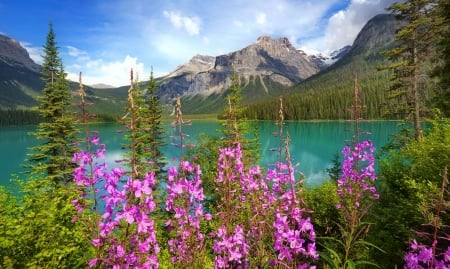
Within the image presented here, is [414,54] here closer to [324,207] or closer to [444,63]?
[444,63]

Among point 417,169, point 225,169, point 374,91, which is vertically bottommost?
point 417,169

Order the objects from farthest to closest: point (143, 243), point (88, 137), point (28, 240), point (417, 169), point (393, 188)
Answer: point (393, 188), point (417, 169), point (28, 240), point (88, 137), point (143, 243)

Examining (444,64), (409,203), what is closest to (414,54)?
(444,64)

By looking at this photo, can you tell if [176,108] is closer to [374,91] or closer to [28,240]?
[28,240]

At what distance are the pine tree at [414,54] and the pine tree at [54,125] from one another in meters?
23.5

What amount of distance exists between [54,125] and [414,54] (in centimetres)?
2618

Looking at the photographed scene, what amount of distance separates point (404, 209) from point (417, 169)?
1.60m

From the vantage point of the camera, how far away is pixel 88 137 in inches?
151

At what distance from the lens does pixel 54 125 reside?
21578 mm

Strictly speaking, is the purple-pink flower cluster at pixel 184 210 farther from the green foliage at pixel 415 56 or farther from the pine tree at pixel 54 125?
the green foliage at pixel 415 56

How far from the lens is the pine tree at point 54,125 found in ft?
69.3

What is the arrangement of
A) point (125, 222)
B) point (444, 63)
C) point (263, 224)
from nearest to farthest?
point (125, 222) → point (263, 224) → point (444, 63)

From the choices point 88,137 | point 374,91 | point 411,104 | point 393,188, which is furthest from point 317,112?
point 88,137

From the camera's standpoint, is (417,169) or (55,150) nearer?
(417,169)
